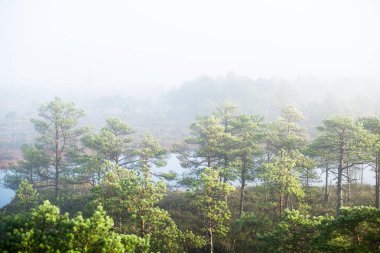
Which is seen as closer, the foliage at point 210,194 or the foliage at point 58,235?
the foliage at point 58,235

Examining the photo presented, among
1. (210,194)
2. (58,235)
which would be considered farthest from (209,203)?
(58,235)

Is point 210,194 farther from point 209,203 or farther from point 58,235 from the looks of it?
point 58,235

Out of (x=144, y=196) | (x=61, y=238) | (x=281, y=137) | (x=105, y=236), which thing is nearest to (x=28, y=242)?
(x=61, y=238)

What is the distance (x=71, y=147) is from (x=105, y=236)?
23.3 meters

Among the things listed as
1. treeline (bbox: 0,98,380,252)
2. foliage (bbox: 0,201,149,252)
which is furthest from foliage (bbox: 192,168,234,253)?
foliage (bbox: 0,201,149,252)

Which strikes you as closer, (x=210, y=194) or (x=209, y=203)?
(x=210, y=194)

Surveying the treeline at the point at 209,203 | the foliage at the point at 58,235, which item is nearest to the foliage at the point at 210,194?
the treeline at the point at 209,203

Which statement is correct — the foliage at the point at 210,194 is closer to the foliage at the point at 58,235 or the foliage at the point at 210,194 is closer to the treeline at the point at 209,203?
the treeline at the point at 209,203

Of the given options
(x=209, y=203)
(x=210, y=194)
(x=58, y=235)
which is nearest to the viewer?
(x=58, y=235)

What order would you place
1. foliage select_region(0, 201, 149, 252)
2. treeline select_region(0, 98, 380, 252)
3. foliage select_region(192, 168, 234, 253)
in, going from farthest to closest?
foliage select_region(192, 168, 234, 253) → treeline select_region(0, 98, 380, 252) → foliage select_region(0, 201, 149, 252)

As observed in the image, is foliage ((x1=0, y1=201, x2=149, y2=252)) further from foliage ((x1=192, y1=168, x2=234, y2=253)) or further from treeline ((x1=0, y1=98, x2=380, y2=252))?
foliage ((x1=192, y1=168, x2=234, y2=253))

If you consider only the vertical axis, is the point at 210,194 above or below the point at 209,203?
above

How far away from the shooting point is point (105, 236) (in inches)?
357

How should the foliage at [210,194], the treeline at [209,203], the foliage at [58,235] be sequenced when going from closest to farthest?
the foliage at [58,235], the treeline at [209,203], the foliage at [210,194]
